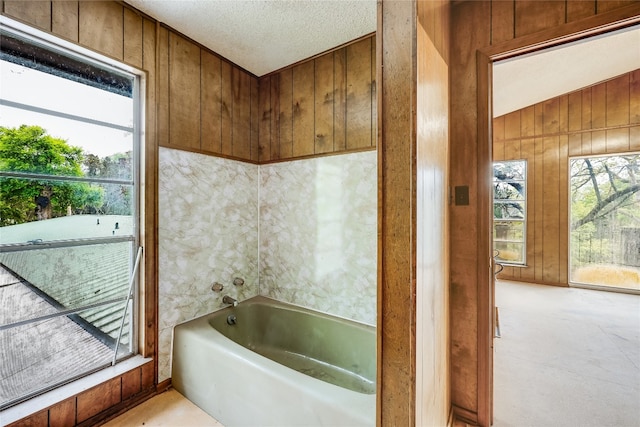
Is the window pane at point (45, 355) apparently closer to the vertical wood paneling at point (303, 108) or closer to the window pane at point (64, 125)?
the window pane at point (64, 125)

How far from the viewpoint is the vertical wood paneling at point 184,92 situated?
183 cm

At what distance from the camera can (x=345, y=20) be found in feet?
5.63

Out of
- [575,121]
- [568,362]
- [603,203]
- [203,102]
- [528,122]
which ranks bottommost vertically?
[568,362]

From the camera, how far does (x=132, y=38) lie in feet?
5.30

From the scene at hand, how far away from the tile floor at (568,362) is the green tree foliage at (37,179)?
2.68 m

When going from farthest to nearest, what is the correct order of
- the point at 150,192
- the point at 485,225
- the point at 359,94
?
1. the point at 359,94
2. the point at 150,192
3. the point at 485,225

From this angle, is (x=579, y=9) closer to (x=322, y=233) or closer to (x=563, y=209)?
(x=322, y=233)

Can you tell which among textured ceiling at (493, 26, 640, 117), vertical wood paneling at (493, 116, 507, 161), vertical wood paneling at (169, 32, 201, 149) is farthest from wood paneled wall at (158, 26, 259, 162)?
vertical wood paneling at (493, 116, 507, 161)

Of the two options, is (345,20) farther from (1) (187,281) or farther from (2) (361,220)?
(1) (187,281)

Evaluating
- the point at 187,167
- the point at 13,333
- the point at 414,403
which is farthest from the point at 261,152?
the point at 414,403

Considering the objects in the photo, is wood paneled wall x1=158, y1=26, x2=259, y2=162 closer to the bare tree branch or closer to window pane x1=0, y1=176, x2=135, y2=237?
window pane x1=0, y1=176, x2=135, y2=237

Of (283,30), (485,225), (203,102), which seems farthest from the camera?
(203,102)

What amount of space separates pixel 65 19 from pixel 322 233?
6.28 ft

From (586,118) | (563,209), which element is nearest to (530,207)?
(563,209)
